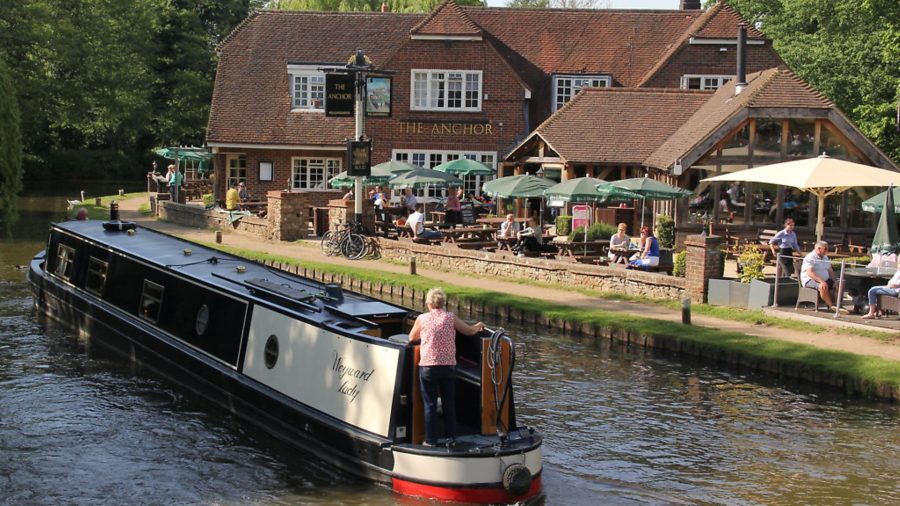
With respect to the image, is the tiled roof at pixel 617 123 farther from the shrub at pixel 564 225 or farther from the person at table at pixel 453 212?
the person at table at pixel 453 212

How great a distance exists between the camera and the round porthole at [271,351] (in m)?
14.2

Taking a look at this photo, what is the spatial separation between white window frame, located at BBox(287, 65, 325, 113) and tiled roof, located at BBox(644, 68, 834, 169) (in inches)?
581

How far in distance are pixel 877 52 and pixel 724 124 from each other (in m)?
16.6

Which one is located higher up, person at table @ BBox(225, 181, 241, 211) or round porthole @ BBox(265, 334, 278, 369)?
person at table @ BBox(225, 181, 241, 211)

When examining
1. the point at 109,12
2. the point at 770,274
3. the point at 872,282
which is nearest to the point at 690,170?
the point at 770,274

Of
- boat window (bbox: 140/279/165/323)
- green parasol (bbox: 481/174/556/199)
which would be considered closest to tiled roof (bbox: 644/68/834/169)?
green parasol (bbox: 481/174/556/199)

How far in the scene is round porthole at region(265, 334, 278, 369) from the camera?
14.2m

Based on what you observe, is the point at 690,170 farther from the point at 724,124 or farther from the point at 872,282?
the point at 872,282

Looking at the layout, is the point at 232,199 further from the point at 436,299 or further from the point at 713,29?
the point at 436,299

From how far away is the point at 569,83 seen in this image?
42.9 meters

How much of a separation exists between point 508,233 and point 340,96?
5.94 m

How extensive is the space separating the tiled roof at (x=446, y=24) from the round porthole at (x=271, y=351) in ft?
93.1

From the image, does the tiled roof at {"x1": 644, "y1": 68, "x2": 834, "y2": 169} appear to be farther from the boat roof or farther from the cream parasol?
the boat roof

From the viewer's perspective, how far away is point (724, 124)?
95.2 ft
